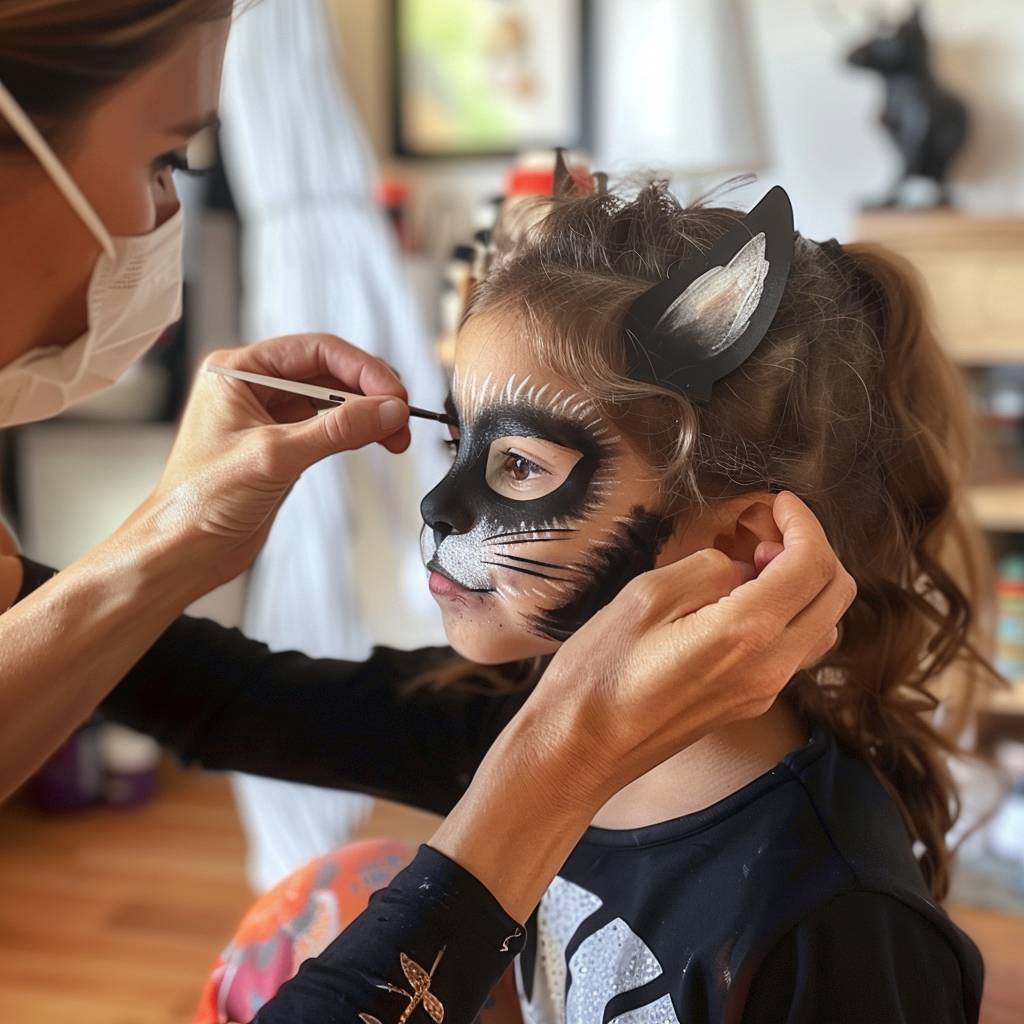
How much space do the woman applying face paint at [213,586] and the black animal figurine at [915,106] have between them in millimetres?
1359

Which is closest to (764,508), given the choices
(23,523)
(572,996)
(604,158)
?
(572,996)

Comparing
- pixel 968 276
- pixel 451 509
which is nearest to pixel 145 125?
pixel 451 509

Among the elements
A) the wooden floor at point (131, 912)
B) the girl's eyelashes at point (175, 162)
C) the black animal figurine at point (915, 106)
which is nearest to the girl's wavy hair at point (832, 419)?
the girl's eyelashes at point (175, 162)

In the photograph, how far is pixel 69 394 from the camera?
856mm

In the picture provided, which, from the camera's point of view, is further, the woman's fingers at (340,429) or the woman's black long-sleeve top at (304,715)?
the woman's black long-sleeve top at (304,715)

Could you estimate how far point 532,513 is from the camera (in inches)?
30.0

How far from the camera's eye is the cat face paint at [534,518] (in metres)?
0.75

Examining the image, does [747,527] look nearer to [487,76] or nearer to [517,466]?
[517,466]

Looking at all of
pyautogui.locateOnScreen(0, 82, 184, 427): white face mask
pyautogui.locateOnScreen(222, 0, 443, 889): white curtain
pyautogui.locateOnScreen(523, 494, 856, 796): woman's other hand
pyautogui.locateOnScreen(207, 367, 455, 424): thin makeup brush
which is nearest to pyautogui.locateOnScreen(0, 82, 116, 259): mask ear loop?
pyautogui.locateOnScreen(0, 82, 184, 427): white face mask

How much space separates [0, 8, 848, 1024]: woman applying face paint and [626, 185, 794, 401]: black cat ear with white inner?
0.10 meters

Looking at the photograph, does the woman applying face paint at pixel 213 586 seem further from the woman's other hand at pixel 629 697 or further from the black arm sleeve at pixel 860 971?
the black arm sleeve at pixel 860 971

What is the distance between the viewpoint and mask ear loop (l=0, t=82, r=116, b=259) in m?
0.66

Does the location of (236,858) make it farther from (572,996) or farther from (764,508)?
(764,508)

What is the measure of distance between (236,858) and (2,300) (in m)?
1.58
